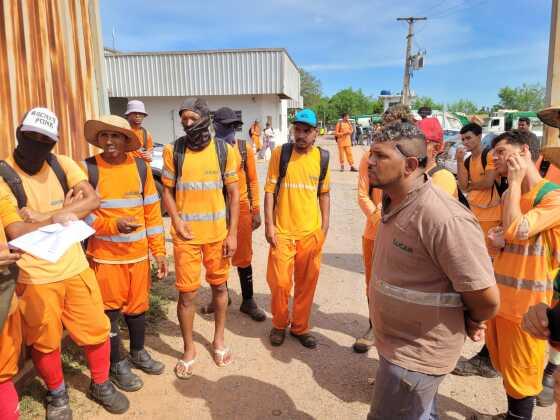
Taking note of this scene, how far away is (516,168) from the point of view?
8.76ft

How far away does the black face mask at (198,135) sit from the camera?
339 cm

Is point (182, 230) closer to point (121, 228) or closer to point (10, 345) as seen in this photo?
point (121, 228)

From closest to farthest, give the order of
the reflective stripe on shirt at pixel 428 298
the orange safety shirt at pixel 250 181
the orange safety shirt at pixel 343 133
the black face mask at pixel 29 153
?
the reflective stripe on shirt at pixel 428 298, the black face mask at pixel 29 153, the orange safety shirt at pixel 250 181, the orange safety shirt at pixel 343 133

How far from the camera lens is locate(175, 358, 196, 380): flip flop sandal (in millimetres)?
3529

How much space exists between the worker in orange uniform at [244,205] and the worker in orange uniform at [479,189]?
223 cm

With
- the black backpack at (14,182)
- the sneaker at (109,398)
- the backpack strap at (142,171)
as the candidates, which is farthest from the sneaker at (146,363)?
the black backpack at (14,182)

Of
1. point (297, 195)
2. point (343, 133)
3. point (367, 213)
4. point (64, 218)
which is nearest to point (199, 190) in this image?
point (297, 195)

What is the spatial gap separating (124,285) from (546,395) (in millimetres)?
3508

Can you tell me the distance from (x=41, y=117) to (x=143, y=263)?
1357 mm

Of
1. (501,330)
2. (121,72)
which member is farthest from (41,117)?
(121,72)

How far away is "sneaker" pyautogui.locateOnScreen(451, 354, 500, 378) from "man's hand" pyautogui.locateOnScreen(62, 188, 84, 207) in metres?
3.42

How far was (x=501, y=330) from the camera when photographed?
2719 mm

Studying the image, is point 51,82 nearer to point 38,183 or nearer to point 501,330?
point 38,183

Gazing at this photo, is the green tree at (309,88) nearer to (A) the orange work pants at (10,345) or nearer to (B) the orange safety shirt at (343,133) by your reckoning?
(B) the orange safety shirt at (343,133)
